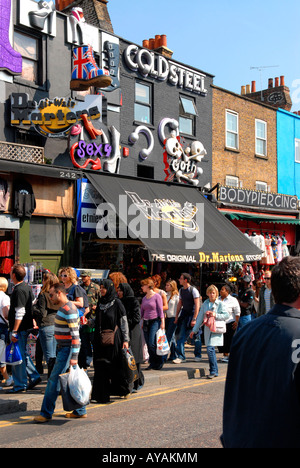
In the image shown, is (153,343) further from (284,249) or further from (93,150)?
(284,249)

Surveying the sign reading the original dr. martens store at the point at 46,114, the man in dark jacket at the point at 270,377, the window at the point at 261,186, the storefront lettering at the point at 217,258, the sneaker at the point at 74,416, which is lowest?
the sneaker at the point at 74,416

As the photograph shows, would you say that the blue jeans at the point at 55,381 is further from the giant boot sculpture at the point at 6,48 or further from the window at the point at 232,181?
the window at the point at 232,181

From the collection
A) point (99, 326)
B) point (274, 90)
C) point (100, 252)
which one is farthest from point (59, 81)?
point (274, 90)

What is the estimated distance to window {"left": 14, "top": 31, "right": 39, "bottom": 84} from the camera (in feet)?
46.3

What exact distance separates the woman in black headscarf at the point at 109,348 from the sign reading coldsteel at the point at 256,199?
11090 millimetres

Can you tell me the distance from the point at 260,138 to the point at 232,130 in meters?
2.03

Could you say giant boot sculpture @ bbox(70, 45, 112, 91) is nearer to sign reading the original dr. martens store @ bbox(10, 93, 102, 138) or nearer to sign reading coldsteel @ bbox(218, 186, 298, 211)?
sign reading the original dr. martens store @ bbox(10, 93, 102, 138)

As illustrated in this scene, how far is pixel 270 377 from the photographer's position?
264cm

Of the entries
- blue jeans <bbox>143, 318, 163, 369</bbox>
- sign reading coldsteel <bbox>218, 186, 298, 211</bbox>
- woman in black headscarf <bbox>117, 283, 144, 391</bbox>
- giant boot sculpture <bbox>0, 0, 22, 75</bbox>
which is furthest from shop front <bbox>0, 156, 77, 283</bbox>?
sign reading coldsteel <bbox>218, 186, 298, 211</bbox>

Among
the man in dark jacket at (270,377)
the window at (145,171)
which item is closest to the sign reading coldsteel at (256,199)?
the window at (145,171)

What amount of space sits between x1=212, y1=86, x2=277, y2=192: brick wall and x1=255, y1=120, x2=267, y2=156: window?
0.66ft

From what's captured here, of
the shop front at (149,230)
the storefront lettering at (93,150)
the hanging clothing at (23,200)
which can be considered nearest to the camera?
the hanging clothing at (23,200)

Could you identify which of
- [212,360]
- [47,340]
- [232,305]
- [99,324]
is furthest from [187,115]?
[99,324]

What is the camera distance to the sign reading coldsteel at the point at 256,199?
1880cm
